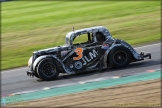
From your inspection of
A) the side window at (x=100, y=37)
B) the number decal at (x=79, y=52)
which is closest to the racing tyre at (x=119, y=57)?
the side window at (x=100, y=37)

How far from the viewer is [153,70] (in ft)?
47.6

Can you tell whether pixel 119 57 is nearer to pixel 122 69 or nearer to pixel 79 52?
pixel 122 69

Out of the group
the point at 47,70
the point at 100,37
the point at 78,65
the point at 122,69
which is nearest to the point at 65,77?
the point at 78,65

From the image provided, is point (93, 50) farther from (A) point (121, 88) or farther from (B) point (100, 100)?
(B) point (100, 100)

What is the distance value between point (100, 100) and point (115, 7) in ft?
73.0

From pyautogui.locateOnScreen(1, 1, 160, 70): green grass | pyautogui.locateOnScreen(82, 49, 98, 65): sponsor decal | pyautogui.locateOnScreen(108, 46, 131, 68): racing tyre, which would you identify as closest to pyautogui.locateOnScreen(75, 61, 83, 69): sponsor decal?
pyautogui.locateOnScreen(82, 49, 98, 65): sponsor decal

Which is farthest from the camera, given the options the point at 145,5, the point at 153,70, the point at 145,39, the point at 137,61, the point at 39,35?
the point at 145,5

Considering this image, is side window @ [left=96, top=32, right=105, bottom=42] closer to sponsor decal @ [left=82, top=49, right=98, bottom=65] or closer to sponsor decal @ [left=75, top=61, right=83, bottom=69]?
sponsor decal @ [left=82, top=49, right=98, bottom=65]

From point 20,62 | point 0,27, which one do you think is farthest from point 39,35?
point 20,62

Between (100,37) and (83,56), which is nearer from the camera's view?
(83,56)

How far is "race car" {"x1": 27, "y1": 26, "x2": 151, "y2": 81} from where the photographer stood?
14672mm

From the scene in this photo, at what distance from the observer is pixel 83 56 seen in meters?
14.9

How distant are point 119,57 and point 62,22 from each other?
47.6ft

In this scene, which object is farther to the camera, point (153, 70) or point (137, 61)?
point (137, 61)
